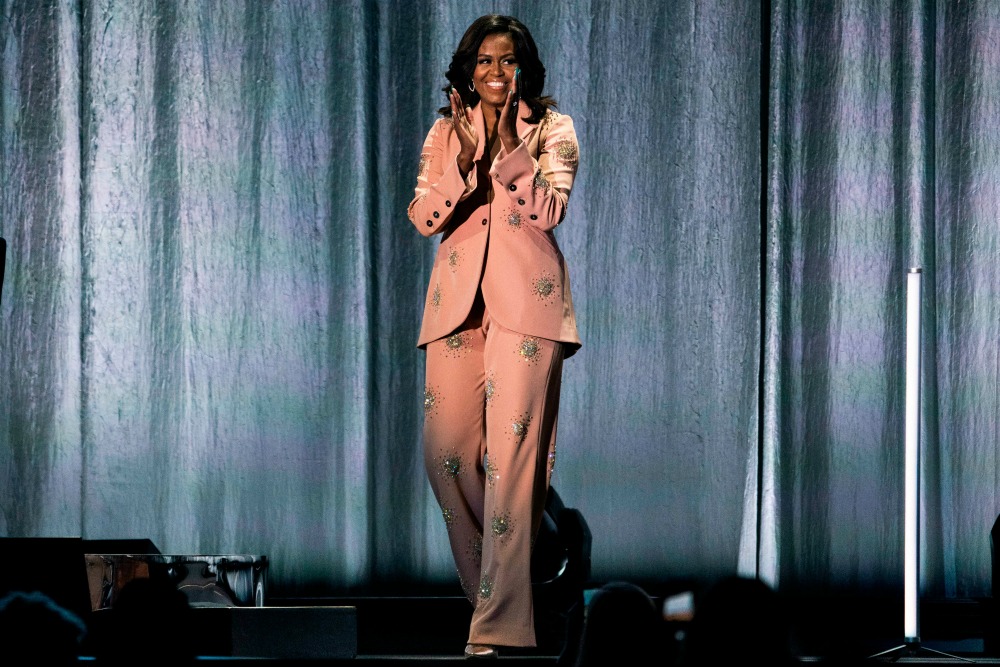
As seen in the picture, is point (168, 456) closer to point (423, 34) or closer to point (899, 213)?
point (423, 34)

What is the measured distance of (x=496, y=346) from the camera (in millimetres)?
2900

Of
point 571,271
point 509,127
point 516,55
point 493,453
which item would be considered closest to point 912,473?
point 493,453

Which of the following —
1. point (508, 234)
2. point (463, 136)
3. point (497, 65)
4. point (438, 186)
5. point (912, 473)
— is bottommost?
point (912, 473)

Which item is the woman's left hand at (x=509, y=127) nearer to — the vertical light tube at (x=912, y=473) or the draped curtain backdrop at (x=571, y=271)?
the vertical light tube at (x=912, y=473)

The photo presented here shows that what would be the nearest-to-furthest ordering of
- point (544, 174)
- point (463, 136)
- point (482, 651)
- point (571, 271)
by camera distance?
point (482, 651) < point (463, 136) < point (544, 174) < point (571, 271)

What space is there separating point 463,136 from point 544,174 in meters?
0.22

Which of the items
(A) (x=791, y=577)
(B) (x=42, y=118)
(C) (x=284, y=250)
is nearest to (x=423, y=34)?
(C) (x=284, y=250)

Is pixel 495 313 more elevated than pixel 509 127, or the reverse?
pixel 509 127

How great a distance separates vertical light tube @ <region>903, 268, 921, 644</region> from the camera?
2838mm

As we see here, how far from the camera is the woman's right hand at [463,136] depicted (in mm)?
2832

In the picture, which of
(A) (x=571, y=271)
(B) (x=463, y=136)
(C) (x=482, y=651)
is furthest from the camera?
(A) (x=571, y=271)

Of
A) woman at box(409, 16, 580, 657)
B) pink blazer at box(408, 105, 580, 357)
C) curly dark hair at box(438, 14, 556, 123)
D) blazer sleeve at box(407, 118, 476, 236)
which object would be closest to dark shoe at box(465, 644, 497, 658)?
woman at box(409, 16, 580, 657)

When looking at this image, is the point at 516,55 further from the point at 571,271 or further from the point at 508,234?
the point at 571,271

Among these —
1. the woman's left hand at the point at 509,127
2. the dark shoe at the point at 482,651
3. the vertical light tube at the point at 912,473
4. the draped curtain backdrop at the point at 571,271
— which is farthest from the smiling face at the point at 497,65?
the draped curtain backdrop at the point at 571,271
